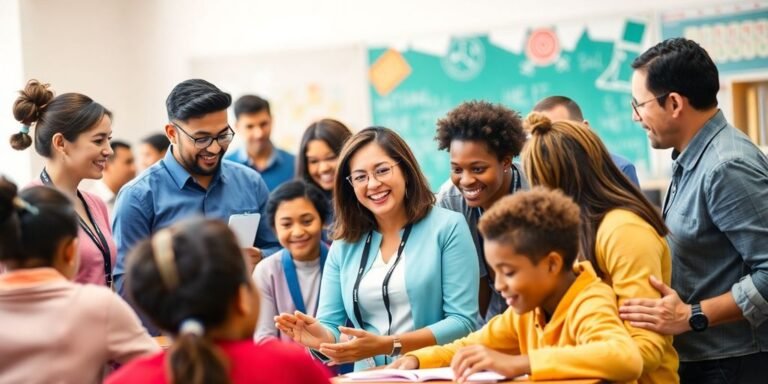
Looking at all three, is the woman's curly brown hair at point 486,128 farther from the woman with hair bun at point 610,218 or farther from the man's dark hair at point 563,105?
the man's dark hair at point 563,105

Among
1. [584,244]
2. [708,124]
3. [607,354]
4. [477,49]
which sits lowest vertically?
[607,354]

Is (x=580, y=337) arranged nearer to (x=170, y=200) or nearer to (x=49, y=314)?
(x=49, y=314)

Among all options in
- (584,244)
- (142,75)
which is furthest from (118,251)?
(142,75)

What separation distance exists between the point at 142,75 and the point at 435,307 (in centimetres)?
542

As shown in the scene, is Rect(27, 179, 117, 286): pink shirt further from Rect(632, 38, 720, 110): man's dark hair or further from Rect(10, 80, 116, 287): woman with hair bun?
Rect(632, 38, 720, 110): man's dark hair

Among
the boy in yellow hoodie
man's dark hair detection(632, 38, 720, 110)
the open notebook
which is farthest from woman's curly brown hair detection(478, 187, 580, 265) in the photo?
man's dark hair detection(632, 38, 720, 110)

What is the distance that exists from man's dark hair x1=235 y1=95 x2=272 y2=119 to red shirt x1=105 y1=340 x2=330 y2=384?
406 cm

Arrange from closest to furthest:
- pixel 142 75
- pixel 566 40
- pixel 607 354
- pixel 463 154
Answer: pixel 607 354
pixel 463 154
pixel 566 40
pixel 142 75

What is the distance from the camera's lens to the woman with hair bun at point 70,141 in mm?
3482

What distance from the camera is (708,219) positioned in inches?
109

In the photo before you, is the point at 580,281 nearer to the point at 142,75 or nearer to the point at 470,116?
the point at 470,116

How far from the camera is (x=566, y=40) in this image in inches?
258

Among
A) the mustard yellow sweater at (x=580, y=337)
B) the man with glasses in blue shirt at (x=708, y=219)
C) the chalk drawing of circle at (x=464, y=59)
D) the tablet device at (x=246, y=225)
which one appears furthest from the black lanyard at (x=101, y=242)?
the chalk drawing of circle at (x=464, y=59)

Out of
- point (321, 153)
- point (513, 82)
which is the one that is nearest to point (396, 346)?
point (321, 153)
